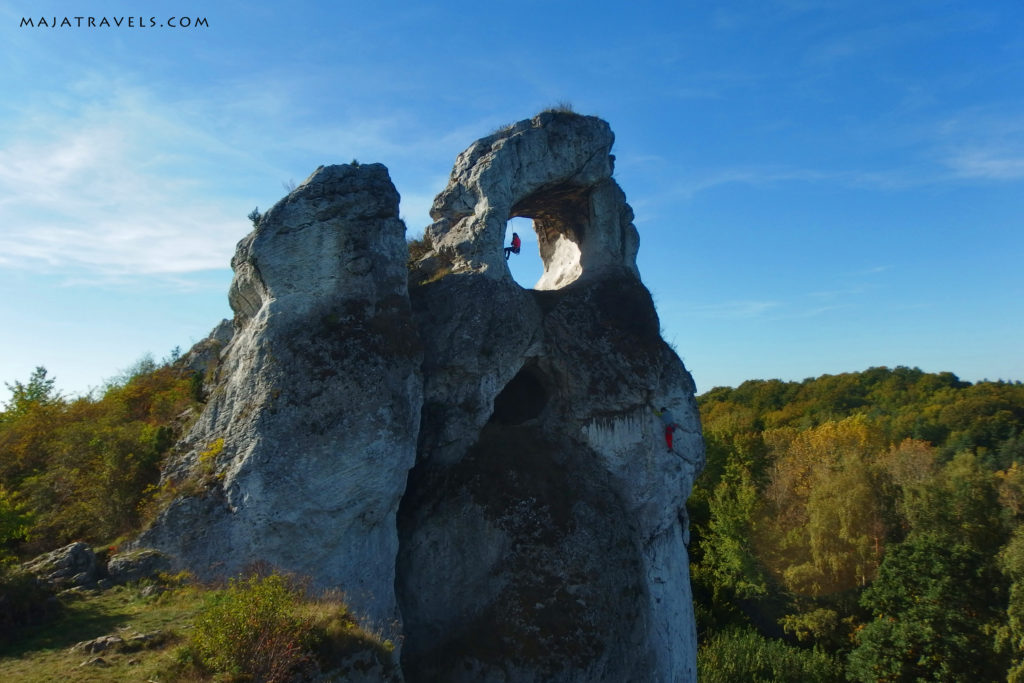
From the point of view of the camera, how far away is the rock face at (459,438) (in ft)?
37.2

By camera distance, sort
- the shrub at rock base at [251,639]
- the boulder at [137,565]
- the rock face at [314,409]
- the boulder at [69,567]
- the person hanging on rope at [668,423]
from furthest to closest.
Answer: the person hanging on rope at [668,423] → the rock face at [314,409] → the boulder at [137,565] → the boulder at [69,567] → the shrub at rock base at [251,639]

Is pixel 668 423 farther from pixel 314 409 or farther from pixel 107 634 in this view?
pixel 107 634

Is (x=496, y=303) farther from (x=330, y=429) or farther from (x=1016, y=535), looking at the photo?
(x=1016, y=535)

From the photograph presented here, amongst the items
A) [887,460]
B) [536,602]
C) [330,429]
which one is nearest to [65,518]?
[330,429]

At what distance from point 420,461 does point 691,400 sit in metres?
7.53

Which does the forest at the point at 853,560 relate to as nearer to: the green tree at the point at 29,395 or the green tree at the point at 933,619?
the green tree at the point at 933,619

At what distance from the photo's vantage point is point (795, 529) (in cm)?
2731

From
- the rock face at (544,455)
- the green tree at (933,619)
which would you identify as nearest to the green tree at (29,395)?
the rock face at (544,455)

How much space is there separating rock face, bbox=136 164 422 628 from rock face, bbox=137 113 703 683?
36 millimetres

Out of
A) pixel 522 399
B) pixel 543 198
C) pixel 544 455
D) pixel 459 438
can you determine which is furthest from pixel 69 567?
pixel 543 198

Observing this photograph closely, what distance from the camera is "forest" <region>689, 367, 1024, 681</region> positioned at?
2005 centimetres

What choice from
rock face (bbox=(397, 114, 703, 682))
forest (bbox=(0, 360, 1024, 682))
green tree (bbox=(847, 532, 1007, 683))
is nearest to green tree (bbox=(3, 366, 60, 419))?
forest (bbox=(0, 360, 1024, 682))

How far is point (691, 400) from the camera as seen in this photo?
1759 centimetres

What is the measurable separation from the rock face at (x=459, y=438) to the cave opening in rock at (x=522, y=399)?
71mm
